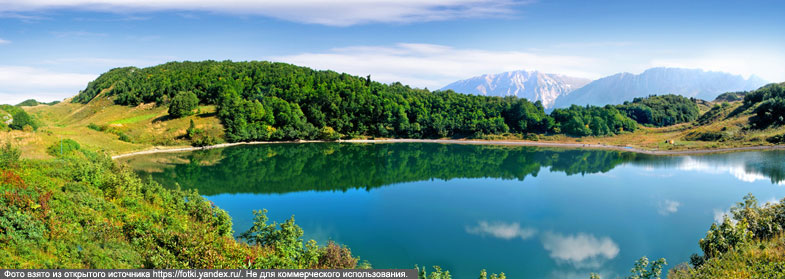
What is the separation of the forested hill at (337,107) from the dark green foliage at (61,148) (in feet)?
110

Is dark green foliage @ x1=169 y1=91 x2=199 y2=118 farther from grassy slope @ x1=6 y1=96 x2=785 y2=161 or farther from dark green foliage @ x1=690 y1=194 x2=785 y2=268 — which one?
dark green foliage @ x1=690 y1=194 x2=785 y2=268

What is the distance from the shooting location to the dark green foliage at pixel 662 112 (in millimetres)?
106312

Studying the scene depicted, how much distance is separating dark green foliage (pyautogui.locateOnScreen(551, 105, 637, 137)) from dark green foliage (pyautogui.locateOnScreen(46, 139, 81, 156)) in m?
85.3

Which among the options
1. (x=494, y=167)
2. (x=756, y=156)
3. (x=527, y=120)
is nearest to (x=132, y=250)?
(x=494, y=167)

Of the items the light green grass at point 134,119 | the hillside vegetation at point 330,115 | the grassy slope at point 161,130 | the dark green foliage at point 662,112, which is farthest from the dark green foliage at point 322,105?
the dark green foliage at point 662,112

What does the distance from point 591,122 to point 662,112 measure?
103 ft

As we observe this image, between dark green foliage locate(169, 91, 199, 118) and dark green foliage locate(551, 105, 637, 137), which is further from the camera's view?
dark green foliage locate(551, 105, 637, 137)

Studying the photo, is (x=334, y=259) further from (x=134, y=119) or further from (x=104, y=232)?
(x=134, y=119)

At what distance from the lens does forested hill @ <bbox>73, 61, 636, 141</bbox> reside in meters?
81.4

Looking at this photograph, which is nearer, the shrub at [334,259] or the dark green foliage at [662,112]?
the shrub at [334,259]

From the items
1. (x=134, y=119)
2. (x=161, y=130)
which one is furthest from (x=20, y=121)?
(x=134, y=119)

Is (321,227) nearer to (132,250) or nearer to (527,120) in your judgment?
(132,250)

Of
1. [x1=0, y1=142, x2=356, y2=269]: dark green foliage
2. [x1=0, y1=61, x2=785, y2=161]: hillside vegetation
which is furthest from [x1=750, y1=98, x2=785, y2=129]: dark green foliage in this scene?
[x1=0, y1=142, x2=356, y2=269]: dark green foliage

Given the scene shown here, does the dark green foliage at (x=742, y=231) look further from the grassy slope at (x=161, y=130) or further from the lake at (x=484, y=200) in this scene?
the grassy slope at (x=161, y=130)
